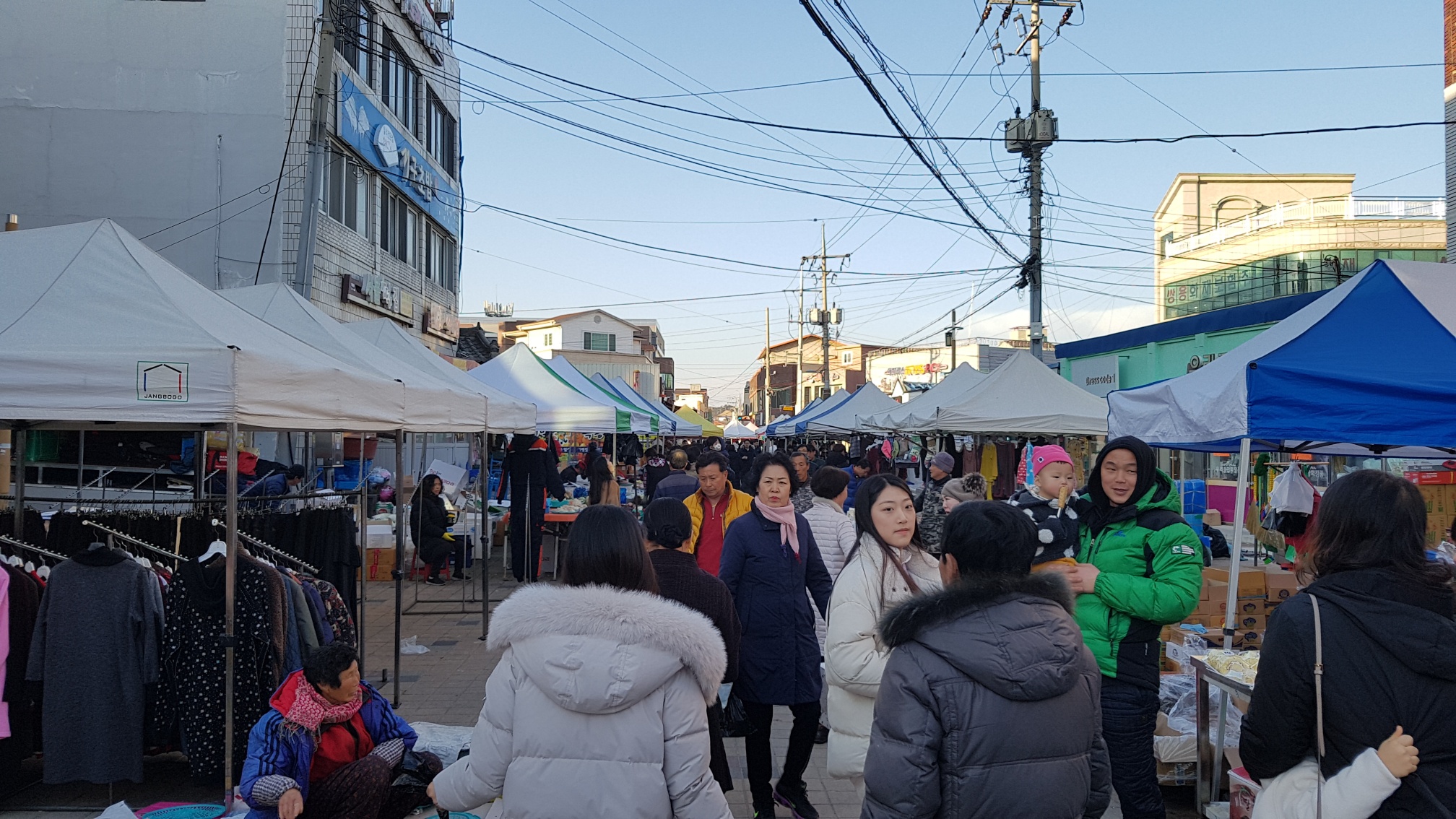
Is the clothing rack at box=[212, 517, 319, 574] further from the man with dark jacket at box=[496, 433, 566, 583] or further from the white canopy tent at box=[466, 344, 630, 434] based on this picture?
the white canopy tent at box=[466, 344, 630, 434]

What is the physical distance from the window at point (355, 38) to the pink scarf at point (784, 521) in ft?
40.9

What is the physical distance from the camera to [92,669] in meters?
5.02

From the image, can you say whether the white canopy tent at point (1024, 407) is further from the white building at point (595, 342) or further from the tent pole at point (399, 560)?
the white building at point (595, 342)

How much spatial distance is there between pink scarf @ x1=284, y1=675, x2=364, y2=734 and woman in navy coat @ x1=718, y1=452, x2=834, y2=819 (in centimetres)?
193

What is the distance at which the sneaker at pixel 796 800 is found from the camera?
4.91 metres

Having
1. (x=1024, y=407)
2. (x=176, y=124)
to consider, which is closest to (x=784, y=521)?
(x=1024, y=407)

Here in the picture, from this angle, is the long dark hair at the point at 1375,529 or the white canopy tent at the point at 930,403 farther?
the white canopy tent at the point at 930,403

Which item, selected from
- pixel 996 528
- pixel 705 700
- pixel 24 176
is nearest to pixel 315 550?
pixel 705 700

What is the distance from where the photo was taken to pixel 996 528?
252cm

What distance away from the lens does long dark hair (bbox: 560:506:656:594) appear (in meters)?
2.97

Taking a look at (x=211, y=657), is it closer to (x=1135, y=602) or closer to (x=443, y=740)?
(x=443, y=740)

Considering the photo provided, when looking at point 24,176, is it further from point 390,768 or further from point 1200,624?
point 1200,624

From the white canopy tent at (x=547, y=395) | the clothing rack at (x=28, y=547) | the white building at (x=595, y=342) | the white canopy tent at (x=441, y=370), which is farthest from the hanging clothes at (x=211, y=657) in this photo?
the white building at (x=595, y=342)

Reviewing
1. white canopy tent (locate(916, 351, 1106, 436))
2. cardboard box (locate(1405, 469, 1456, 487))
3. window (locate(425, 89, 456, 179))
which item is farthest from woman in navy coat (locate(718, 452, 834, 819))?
window (locate(425, 89, 456, 179))
